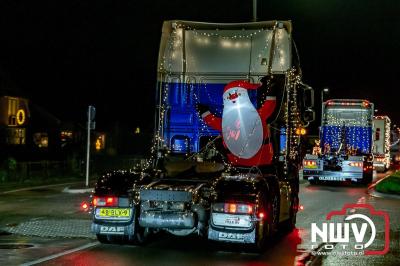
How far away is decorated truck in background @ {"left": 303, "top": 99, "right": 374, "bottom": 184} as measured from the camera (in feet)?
100

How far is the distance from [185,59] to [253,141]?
90.9 inches

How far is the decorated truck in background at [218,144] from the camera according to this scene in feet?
35.0

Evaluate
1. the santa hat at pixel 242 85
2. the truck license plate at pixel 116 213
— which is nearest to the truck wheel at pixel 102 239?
the truck license plate at pixel 116 213

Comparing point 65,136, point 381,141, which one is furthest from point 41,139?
point 381,141

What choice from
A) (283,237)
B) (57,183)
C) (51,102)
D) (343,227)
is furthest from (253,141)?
(51,102)

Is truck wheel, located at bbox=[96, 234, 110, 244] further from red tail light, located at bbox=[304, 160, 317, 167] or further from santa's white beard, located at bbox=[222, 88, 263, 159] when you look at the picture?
red tail light, located at bbox=[304, 160, 317, 167]

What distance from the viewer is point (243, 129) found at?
12688mm

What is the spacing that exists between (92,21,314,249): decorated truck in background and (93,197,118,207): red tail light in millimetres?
16

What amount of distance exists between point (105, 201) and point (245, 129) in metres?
3.07

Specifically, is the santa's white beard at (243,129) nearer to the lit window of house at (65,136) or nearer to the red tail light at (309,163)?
the red tail light at (309,163)

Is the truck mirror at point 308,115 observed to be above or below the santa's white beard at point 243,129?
above

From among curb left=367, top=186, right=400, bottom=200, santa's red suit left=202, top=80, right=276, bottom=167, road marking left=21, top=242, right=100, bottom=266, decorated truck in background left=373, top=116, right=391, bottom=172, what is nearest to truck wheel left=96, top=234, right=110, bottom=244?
road marking left=21, top=242, right=100, bottom=266

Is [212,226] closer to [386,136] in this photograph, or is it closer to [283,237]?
[283,237]

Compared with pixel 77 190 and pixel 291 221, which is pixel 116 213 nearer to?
pixel 291 221
